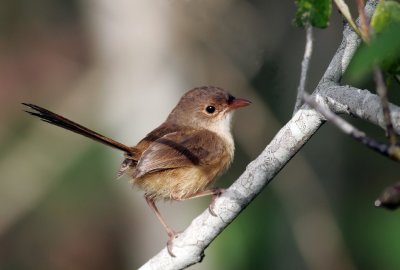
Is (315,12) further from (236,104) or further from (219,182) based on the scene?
(219,182)

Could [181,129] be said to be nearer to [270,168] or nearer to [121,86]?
[270,168]

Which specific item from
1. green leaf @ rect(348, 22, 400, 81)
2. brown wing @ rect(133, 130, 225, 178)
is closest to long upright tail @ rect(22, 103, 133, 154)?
brown wing @ rect(133, 130, 225, 178)

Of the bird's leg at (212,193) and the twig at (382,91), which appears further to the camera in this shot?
the bird's leg at (212,193)

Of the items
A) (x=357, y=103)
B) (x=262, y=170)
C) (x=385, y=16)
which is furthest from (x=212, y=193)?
(x=385, y=16)

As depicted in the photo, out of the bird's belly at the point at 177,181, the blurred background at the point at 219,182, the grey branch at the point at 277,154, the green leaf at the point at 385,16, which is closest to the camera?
the green leaf at the point at 385,16

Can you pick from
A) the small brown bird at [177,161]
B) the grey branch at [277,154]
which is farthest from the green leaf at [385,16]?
the small brown bird at [177,161]

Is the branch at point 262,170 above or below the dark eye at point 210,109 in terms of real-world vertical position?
above

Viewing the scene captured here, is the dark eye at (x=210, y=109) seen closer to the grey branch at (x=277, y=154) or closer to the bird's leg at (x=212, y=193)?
the bird's leg at (x=212, y=193)

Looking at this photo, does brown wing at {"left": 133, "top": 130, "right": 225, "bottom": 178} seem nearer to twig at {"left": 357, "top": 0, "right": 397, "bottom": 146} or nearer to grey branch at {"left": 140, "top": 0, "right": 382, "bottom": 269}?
grey branch at {"left": 140, "top": 0, "right": 382, "bottom": 269}
